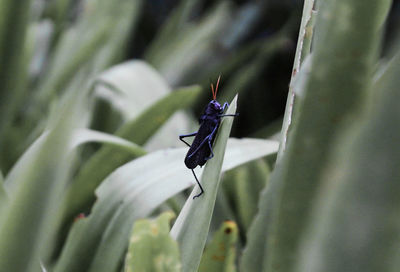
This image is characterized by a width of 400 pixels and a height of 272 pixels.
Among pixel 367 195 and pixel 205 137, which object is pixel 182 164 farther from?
pixel 367 195

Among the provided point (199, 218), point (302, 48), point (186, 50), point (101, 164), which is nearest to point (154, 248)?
point (199, 218)

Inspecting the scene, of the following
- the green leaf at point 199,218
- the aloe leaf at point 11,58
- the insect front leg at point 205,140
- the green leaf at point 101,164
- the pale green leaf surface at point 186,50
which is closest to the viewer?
the green leaf at point 199,218

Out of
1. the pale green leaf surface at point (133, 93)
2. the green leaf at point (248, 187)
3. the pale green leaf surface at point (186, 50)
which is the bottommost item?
the green leaf at point (248, 187)

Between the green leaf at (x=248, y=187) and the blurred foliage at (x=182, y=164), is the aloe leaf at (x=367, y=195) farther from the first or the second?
the green leaf at (x=248, y=187)

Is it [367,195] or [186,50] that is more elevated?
[186,50]

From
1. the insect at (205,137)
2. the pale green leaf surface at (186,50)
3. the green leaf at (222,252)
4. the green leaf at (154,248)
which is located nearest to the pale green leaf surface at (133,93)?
the pale green leaf surface at (186,50)

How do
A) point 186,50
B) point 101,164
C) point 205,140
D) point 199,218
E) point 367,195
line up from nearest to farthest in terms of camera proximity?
point 367,195 < point 199,218 < point 205,140 < point 101,164 < point 186,50

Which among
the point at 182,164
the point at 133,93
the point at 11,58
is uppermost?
the point at 11,58
